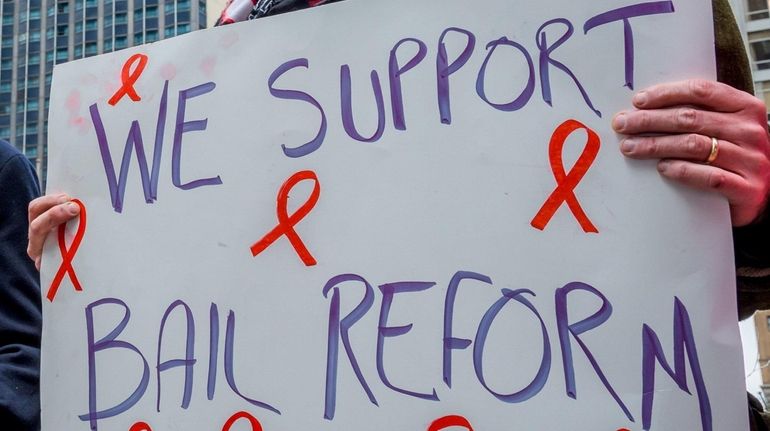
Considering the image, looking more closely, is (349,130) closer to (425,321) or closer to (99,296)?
(425,321)

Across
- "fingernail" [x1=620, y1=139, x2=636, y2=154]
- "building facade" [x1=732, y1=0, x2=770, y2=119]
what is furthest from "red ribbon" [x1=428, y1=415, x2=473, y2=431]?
"building facade" [x1=732, y1=0, x2=770, y2=119]

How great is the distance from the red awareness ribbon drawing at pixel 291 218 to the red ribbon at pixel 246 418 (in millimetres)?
167

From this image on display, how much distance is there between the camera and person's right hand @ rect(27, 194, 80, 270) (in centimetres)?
100

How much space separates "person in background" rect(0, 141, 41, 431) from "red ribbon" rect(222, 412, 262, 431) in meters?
0.39

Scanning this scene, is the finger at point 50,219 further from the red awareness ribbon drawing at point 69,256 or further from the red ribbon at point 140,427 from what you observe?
the red ribbon at point 140,427

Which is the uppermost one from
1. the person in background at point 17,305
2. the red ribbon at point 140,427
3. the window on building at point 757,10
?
the window on building at point 757,10

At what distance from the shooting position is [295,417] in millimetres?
848

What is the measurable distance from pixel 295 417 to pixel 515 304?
25cm

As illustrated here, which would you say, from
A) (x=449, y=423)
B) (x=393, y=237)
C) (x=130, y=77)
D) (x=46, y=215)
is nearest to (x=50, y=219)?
(x=46, y=215)

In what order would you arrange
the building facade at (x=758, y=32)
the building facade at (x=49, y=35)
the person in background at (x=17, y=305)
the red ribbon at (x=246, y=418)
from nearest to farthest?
the red ribbon at (x=246, y=418), the person in background at (x=17, y=305), the building facade at (x=758, y=32), the building facade at (x=49, y=35)

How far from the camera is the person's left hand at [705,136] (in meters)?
0.74

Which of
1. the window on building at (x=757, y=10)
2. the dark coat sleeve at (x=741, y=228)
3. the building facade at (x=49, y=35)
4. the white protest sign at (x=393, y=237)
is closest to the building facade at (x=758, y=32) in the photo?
the window on building at (x=757, y=10)

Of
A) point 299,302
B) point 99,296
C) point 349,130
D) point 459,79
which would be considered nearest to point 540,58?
point 459,79

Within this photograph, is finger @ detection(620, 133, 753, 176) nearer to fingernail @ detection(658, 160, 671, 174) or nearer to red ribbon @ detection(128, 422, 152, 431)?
fingernail @ detection(658, 160, 671, 174)
